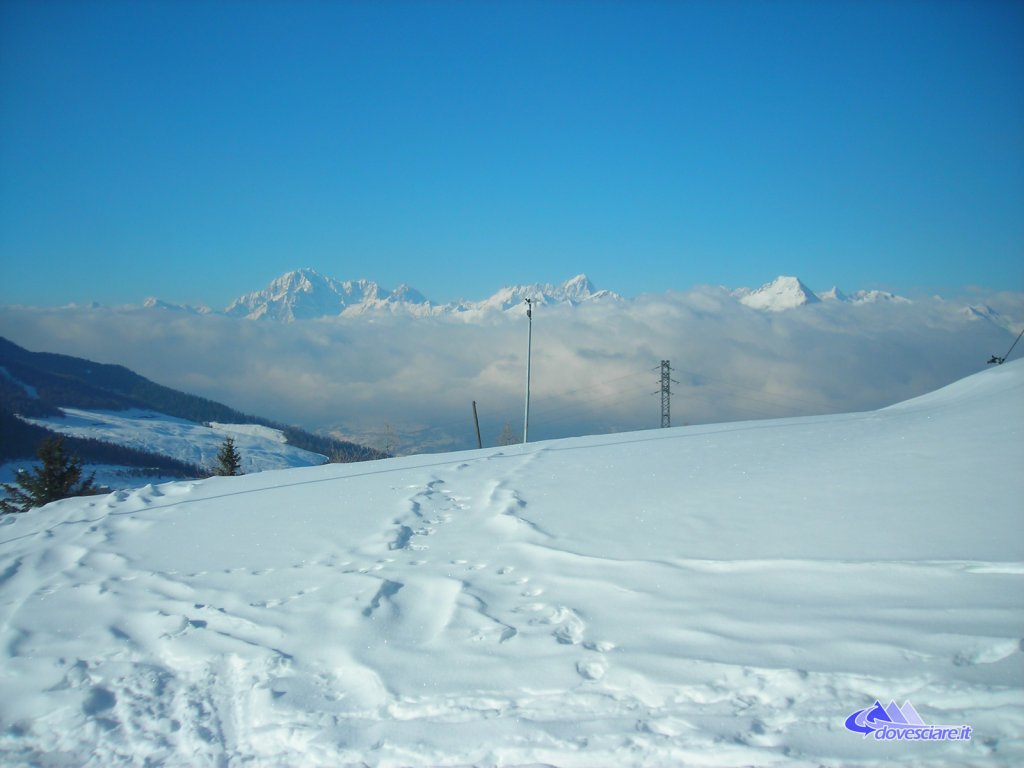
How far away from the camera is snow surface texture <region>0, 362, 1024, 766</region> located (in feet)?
13.1

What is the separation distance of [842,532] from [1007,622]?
92.7 inches

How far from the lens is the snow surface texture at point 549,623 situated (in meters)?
4.00

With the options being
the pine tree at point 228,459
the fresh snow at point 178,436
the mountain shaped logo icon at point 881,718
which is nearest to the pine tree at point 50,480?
the pine tree at point 228,459

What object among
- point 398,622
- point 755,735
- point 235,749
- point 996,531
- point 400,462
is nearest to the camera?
point 755,735

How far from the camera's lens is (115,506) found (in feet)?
37.3

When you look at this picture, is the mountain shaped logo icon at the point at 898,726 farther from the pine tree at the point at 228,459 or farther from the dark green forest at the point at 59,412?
the dark green forest at the point at 59,412

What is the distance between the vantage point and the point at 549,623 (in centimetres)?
550

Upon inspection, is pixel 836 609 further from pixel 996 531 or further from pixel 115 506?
pixel 115 506

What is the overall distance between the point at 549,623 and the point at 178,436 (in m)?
183

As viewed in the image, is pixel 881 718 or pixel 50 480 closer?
pixel 881 718

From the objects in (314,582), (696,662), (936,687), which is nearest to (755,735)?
(696,662)

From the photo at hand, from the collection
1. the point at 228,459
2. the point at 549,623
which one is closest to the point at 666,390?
the point at 228,459

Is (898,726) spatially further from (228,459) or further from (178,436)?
(178,436)

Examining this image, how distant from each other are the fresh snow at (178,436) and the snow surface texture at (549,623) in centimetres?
13839
